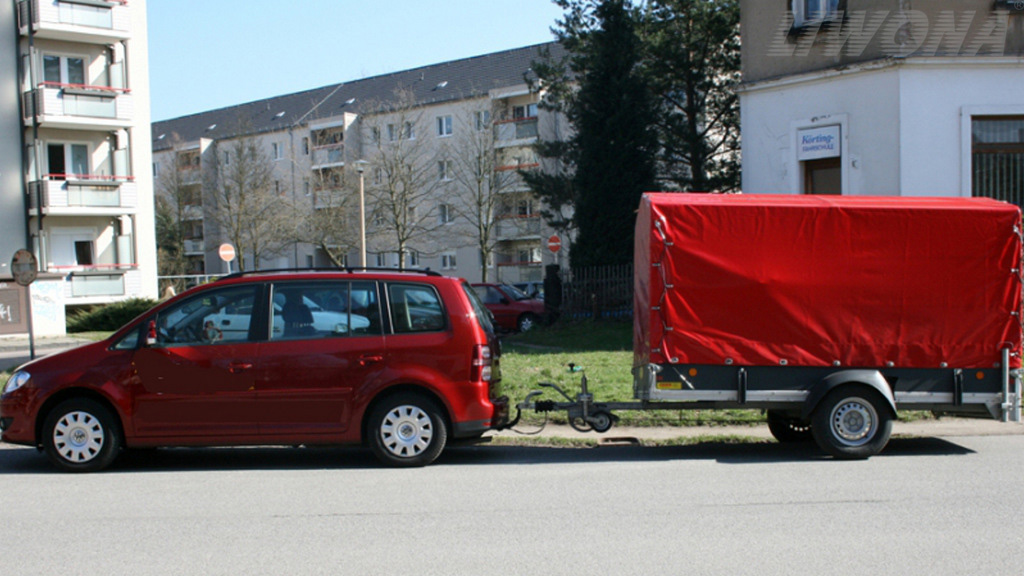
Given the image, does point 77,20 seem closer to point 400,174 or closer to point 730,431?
point 400,174

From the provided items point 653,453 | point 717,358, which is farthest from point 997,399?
point 653,453

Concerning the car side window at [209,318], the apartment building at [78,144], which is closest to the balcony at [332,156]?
the apartment building at [78,144]

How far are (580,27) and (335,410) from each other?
→ 2678 cm

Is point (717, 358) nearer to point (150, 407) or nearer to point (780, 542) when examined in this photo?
point (780, 542)

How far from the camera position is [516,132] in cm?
4753

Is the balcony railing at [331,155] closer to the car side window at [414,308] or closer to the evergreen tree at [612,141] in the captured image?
the evergreen tree at [612,141]

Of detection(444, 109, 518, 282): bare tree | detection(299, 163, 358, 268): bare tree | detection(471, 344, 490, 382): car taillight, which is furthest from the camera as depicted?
detection(299, 163, 358, 268): bare tree

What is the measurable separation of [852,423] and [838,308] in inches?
43.9

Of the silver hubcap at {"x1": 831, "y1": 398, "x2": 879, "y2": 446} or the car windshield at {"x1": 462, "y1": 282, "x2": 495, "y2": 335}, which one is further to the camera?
the car windshield at {"x1": 462, "y1": 282, "x2": 495, "y2": 335}

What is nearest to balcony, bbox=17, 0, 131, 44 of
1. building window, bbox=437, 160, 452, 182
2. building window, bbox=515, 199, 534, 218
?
Answer: building window, bbox=437, 160, 452, 182

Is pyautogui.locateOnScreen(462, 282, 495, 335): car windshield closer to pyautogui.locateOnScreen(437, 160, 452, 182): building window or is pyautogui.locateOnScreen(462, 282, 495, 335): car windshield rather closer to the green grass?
the green grass

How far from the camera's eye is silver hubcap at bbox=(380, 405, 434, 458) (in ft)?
28.4

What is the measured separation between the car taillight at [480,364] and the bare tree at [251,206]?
41500 mm

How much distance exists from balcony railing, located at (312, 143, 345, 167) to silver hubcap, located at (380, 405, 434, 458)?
45.2 metres
